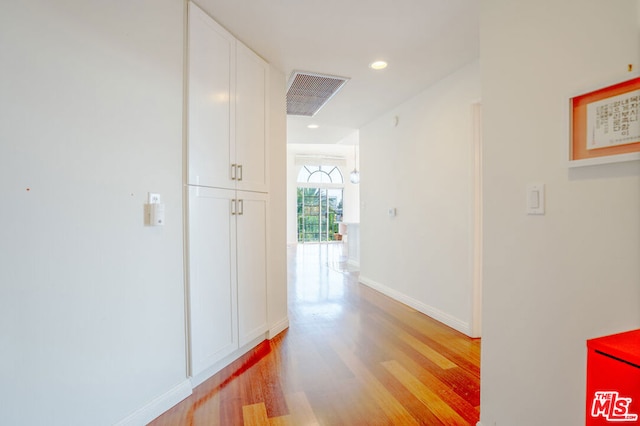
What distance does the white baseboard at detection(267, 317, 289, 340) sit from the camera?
9.48 ft

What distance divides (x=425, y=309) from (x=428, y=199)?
3.91ft

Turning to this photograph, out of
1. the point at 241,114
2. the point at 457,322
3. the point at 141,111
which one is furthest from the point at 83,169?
the point at 457,322

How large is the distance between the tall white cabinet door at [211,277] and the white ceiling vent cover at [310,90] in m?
1.47

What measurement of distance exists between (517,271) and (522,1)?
44.9 inches

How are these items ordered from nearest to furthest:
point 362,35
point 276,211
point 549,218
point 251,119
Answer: point 549,218 → point 362,35 → point 251,119 → point 276,211

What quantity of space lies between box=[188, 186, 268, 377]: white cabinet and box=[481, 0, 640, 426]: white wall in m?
1.64

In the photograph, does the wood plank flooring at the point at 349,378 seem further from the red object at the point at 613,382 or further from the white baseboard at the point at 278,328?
the red object at the point at 613,382

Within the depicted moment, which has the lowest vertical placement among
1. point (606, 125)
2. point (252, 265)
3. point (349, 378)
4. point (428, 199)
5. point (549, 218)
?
point (349, 378)

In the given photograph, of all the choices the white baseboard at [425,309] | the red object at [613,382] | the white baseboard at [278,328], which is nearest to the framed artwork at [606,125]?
the red object at [613,382]

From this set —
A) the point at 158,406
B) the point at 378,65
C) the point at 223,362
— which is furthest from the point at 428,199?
the point at 158,406

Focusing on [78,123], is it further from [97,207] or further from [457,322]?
[457,322]

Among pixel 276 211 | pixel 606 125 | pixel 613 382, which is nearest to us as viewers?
pixel 613 382

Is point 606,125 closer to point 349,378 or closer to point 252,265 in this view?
point 349,378

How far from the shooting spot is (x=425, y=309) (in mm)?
3535
